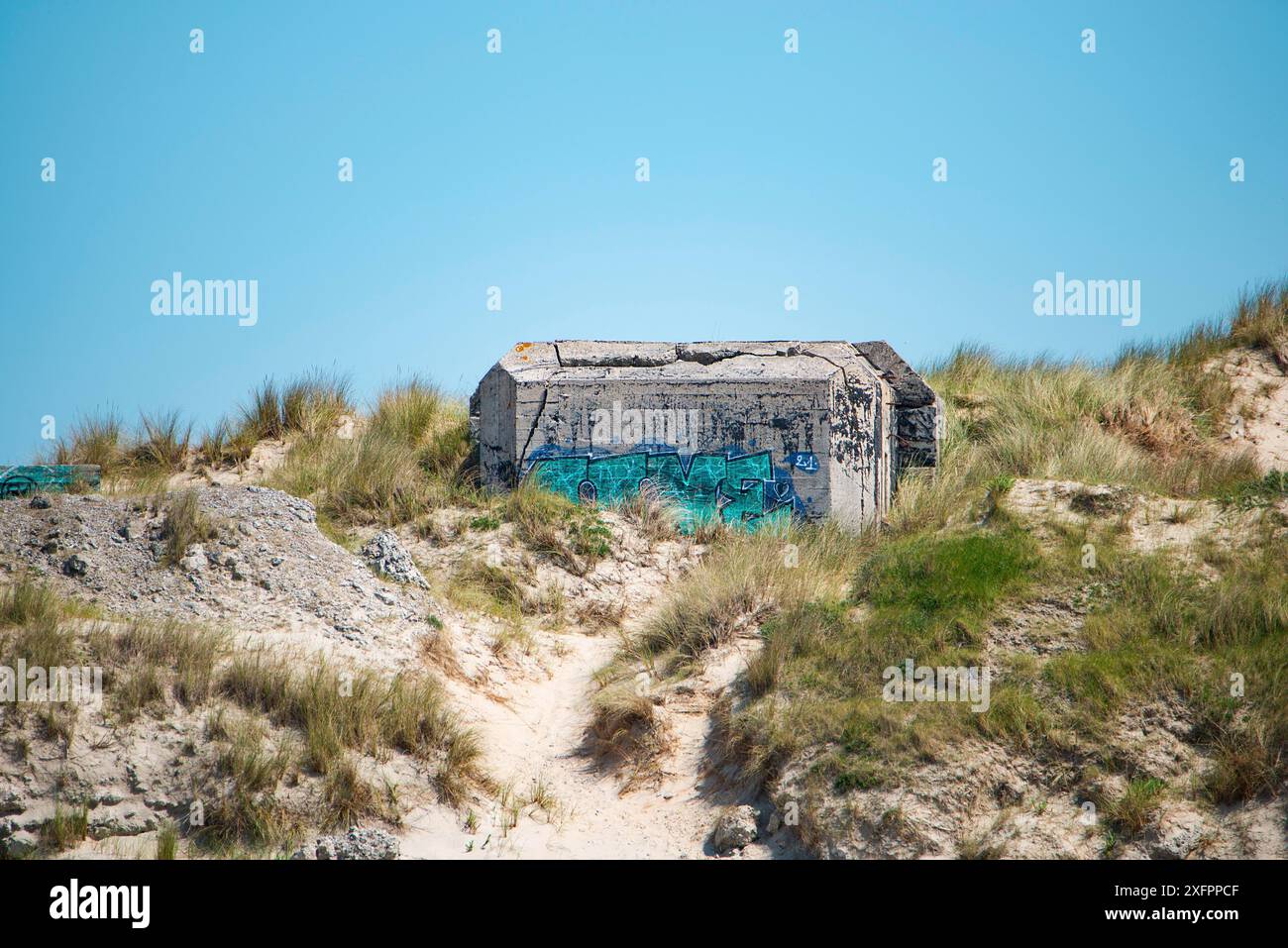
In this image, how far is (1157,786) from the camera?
660 cm

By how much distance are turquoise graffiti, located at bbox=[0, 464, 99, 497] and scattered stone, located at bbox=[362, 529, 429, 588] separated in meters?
4.03

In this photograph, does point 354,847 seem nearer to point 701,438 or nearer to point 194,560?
point 194,560

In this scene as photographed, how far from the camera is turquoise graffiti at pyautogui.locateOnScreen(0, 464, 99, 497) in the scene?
39.5 ft

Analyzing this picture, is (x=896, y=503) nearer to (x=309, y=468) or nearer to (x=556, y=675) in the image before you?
(x=556, y=675)

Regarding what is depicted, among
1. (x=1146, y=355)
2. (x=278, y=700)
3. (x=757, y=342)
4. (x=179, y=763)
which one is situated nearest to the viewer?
(x=179, y=763)

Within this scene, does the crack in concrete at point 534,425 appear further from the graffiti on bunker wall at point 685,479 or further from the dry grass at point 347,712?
the dry grass at point 347,712

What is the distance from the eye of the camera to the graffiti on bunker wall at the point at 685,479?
42.3ft

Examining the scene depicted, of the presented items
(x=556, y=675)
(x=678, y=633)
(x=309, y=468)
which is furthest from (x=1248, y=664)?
(x=309, y=468)

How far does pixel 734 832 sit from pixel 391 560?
15.7ft

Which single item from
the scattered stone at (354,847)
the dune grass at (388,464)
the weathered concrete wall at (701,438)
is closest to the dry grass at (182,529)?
the dune grass at (388,464)

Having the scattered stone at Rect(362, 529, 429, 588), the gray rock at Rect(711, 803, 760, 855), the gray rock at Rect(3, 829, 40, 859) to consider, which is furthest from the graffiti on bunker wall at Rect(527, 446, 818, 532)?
the gray rock at Rect(3, 829, 40, 859)

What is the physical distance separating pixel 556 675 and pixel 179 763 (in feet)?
11.9

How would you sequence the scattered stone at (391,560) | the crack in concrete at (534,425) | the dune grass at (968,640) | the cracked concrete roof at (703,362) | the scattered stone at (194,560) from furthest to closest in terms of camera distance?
the cracked concrete roof at (703,362), the crack in concrete at (534,425), the scattered stone at (391,560), the scattered stone at (194,560), the dune grass at (968,640)

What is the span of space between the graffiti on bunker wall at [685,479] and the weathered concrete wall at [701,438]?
0.01 meters
